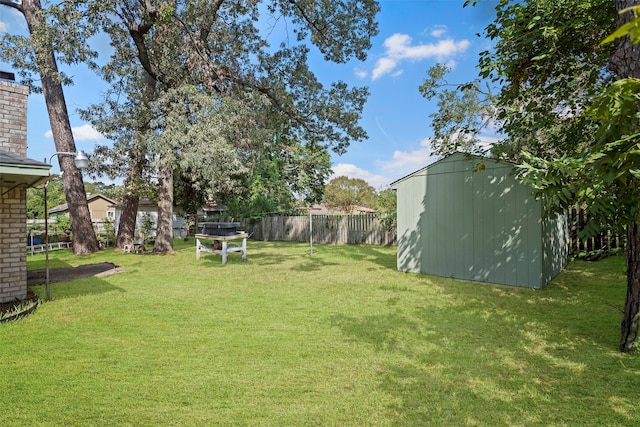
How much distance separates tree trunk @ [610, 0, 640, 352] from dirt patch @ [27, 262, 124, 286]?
9929mm

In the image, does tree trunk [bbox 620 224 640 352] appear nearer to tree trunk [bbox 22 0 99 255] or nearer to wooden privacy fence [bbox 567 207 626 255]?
wooden privacy fence [bbox 567 207 626 255]

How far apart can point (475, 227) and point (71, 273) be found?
9.73 metres

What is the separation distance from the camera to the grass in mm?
2650

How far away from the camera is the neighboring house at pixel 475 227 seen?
688 cm

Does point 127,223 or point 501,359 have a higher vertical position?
point 127,223

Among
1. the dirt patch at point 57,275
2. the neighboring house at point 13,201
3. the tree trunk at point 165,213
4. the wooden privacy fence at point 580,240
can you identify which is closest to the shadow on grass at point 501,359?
the wooden privacy fence at point 580,240

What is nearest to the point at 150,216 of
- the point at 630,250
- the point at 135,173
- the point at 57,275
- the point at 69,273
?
the point at 135,173

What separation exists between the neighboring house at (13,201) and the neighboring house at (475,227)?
7525 millimetres

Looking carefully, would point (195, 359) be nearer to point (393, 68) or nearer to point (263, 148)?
point (263, 148)

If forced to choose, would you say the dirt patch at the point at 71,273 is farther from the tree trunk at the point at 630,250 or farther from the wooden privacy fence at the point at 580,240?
the wooden privacy fence at the point at 580,240

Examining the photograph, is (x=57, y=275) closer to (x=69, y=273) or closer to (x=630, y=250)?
(x=69, y=273)

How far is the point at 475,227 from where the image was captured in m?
7.60

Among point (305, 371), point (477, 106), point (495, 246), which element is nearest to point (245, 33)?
point (477, 106)

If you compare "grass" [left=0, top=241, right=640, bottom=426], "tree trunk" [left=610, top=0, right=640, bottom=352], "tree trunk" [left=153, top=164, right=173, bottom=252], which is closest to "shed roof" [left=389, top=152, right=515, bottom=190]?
"grass" [left=0, top=241, right=640, bottom=426]
